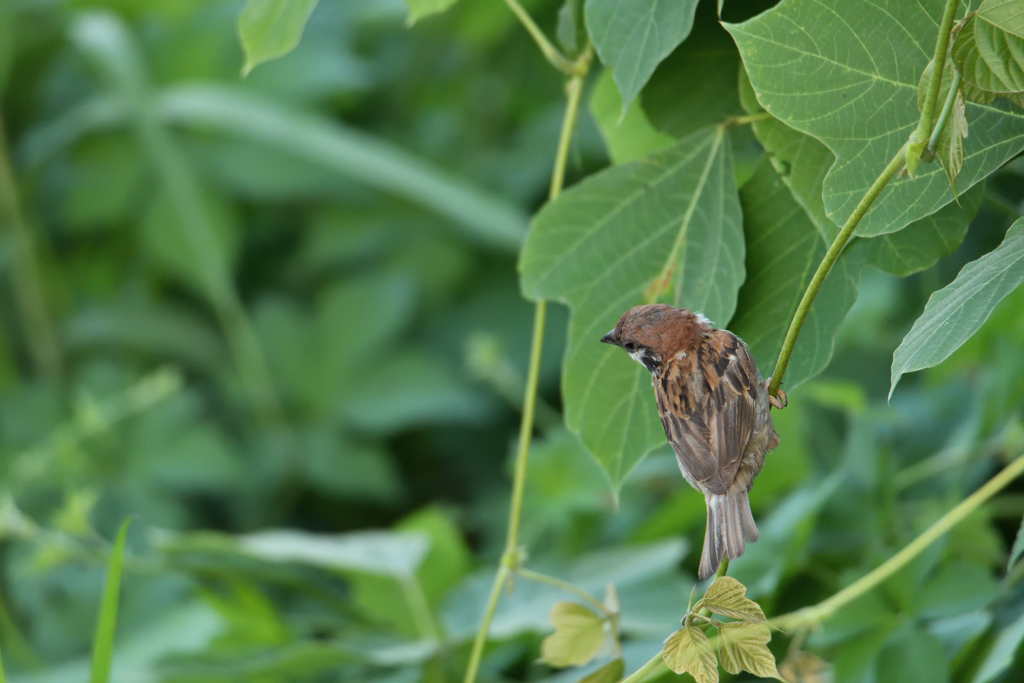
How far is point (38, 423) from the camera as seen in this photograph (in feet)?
4.80

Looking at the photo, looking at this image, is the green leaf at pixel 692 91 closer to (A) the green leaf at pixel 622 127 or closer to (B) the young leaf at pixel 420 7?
(A) the green leaf at pixel 622 127

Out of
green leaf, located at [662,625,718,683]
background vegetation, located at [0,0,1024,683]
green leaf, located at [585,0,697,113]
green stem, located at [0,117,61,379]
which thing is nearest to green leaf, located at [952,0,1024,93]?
background vegetation, located at [0,0,1024,683]

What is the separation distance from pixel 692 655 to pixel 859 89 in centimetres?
24

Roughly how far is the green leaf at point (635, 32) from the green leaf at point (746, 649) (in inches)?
8.5

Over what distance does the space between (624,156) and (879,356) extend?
0.78 meters

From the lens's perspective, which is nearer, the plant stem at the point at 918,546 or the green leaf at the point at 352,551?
the plant stem at the point at 918,546

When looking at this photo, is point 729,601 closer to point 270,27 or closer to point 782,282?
point 782,282

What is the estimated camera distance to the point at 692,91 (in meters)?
0.50

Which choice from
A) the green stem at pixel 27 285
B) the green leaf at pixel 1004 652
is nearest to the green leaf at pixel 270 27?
the green leaf at pixel 1004 652

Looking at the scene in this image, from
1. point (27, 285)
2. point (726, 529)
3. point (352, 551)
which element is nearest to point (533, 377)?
point (726, 529)

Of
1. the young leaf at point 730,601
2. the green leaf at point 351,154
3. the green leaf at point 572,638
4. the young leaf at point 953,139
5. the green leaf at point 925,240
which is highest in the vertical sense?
the green leaf at point 351,154

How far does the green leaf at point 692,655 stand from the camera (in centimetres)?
33

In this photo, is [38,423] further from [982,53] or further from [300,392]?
[982,53]

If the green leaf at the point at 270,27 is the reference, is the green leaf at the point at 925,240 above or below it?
below
